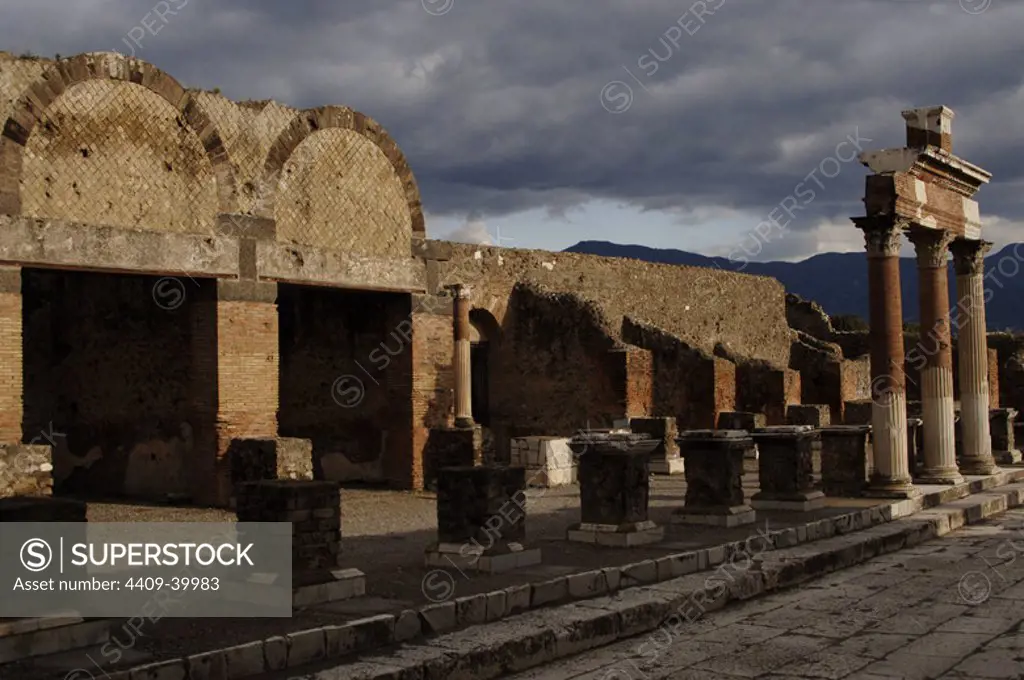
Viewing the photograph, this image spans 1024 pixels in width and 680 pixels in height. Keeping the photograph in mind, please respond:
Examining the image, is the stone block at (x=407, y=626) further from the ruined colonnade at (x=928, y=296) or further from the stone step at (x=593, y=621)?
the ruined colonnade at (x=928, y=296)

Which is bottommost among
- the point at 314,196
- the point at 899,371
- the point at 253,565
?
the point at 253,565

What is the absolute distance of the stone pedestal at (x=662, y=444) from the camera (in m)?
16.2

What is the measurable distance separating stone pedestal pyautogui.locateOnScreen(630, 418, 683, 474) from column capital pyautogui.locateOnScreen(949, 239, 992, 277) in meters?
4.47

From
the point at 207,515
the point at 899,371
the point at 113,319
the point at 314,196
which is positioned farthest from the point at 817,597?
the point at 113,319

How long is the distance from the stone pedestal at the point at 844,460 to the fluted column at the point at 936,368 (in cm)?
116

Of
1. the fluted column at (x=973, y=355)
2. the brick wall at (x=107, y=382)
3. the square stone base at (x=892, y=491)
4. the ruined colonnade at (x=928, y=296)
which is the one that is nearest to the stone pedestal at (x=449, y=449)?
the brick wall at (x=107, y=382)

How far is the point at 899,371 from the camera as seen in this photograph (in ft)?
39.2

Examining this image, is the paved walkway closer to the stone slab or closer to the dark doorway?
the stone slab

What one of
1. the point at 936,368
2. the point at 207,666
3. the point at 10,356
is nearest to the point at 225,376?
the point at 10,356

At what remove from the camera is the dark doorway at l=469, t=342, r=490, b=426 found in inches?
792

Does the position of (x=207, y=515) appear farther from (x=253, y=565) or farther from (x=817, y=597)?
(x=817, y=597)

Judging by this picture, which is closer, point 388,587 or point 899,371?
point 388,587

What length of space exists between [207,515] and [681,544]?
5066mm

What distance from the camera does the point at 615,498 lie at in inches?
347
